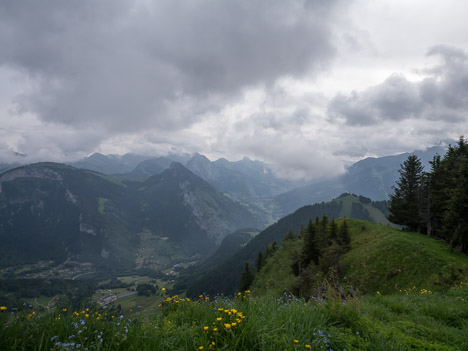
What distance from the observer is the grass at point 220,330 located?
3422mm

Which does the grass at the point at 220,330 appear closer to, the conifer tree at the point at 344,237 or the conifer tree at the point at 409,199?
the conifer tree at the point at 344,237

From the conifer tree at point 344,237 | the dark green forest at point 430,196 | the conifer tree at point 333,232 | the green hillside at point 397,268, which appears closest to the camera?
the green hillside at point 397,268

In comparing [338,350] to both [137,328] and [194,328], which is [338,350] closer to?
[194,328]

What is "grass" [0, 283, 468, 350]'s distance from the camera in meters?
3.42


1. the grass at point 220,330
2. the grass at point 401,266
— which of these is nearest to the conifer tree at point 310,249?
the grass at point 401,266

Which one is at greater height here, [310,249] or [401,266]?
[401,266]

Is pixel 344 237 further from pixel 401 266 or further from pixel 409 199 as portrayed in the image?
pixel 409 199

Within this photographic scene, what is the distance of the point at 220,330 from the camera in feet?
13.0

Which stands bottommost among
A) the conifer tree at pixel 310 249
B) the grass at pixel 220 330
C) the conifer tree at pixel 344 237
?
the conifer tree at pixel 310 249

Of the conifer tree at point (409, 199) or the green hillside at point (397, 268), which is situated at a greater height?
the conifer tree at point (409, 199)

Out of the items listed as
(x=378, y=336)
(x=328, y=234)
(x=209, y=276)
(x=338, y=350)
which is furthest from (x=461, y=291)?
(x=209, y=276)

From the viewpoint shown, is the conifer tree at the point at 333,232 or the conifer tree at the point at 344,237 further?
the conifer tree at the point at 333,232

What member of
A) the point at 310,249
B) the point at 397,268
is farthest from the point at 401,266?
the point at 310,249

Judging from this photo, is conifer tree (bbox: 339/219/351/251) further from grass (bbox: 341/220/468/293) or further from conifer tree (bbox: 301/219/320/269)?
conifer tree (bbox: 301/219/320/269)
